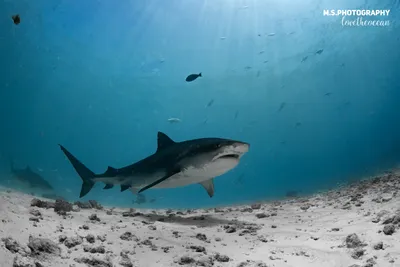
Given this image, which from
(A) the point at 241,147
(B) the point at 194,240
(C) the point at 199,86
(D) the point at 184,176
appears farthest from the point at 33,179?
(C) the point at 199,86

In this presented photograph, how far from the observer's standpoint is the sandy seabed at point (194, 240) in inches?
142

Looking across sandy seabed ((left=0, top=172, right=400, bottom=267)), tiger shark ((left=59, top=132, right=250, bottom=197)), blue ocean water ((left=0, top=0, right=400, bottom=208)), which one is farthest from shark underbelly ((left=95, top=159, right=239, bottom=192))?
blue ocean water ((left=0, top=0, right=400, bottom=208))

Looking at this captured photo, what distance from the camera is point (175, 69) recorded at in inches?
3000

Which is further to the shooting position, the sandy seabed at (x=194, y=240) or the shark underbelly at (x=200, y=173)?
the shark underbelly at (x=200, y=173)

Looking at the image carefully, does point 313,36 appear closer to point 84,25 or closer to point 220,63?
point 220,63

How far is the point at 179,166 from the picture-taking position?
6285 millimetres

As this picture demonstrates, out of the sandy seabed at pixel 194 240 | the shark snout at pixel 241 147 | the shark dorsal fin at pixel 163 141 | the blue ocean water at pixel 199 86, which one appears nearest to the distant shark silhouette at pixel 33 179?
the blue ocean water at pixel 199 86

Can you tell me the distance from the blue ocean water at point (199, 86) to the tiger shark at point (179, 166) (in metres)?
21.4

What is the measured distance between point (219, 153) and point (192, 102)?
100673 millimetres

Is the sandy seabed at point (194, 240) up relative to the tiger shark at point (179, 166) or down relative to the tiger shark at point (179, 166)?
down

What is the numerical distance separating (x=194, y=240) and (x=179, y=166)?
5.78 feet

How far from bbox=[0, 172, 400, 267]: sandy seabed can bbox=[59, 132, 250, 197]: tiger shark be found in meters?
0.91

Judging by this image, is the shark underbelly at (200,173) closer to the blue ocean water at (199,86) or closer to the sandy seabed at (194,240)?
the sandy seabed at (194,240)

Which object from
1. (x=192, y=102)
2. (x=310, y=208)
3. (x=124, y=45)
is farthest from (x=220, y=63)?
(x=310, y=208)
